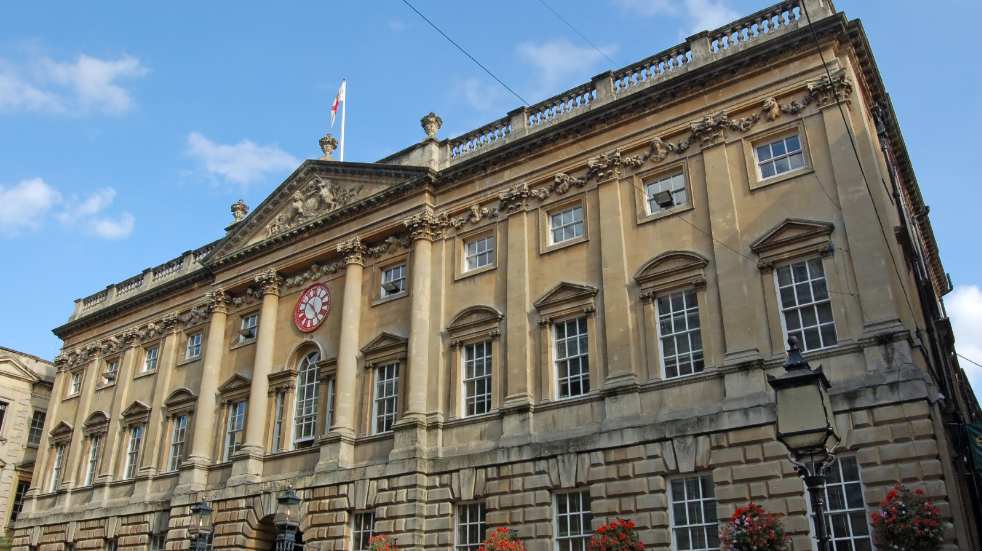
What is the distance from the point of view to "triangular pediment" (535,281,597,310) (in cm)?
2212

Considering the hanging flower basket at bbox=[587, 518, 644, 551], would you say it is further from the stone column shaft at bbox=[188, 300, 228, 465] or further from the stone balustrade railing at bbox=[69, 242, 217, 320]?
the stone balustrade railing at bbox=[69, 242, 217, 320]

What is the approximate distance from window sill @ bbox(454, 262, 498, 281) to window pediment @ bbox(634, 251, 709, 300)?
16.4 feet

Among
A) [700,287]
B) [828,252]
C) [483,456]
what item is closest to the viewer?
[828,252]

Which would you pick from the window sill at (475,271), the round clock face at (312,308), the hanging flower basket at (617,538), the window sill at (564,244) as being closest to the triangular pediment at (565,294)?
the window sill at (564,244)

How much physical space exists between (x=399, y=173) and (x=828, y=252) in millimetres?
14187

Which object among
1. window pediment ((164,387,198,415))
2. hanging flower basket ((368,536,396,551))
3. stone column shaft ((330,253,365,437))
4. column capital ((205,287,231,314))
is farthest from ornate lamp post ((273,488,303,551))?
column capital ((205,287,231,314))

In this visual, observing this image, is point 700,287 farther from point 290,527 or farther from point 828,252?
point 290,527

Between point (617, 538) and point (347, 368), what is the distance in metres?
11.1

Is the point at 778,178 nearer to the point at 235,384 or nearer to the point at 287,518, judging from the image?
the point at 287,518

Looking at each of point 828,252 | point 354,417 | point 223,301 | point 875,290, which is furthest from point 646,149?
point 223,301

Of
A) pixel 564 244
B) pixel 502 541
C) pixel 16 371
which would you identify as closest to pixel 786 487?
pixel 502 541

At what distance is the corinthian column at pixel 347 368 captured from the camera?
25.1 metres

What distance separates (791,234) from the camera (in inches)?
762

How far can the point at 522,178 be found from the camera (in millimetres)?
25141
